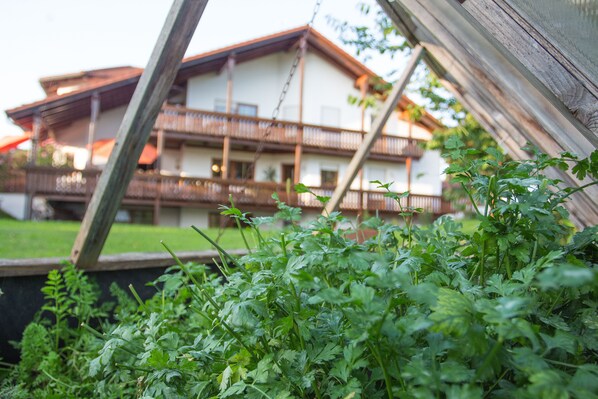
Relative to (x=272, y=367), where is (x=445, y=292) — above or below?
above

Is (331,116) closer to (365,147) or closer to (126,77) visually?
(126,77)

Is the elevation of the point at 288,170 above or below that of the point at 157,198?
above

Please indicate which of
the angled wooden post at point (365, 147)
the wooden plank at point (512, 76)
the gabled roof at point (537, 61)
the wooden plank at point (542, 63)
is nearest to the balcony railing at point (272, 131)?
the angled wooden post at point (365, 147)

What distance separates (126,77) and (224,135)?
405 centimetres

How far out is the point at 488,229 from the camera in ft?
3.43

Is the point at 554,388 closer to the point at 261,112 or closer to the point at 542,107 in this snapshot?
the point at 542,107

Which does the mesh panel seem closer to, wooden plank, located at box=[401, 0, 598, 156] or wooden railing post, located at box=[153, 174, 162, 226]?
wooden plank, located at box=[401, 0, 598, 156]

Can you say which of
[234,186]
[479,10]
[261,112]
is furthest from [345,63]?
[479,10]

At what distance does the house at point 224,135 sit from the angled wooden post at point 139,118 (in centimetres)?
1260

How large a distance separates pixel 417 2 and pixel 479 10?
0.88 metres

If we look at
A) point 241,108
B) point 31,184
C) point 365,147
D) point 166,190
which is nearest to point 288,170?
point 241,108

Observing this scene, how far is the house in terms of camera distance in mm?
15438

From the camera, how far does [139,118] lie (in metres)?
2.12

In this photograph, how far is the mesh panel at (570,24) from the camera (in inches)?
44.4
